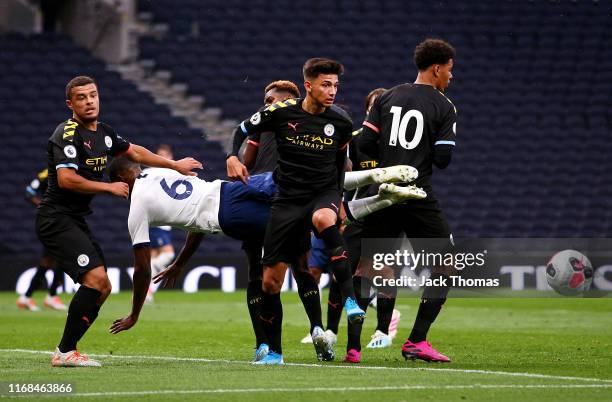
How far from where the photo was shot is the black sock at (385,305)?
8820 millimetres

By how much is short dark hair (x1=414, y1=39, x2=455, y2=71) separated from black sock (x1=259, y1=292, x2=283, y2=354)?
1.89 metres

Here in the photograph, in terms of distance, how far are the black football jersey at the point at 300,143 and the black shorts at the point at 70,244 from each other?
1258mm

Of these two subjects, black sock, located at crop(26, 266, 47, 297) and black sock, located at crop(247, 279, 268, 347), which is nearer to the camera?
black sock, located at crop(247, 279, 268, 347)

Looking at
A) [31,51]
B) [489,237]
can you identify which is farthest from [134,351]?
[31,51]

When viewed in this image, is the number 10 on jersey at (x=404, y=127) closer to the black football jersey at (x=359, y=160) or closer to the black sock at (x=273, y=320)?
the black football jersey at (x=359, y=160)

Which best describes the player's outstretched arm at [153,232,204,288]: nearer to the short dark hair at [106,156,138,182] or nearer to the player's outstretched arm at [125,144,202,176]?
the player's outstretched arm at [125,144,202,176]

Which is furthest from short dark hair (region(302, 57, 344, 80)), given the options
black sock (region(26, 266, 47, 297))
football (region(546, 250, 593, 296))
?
black sock (region(26, 266, 47, 297))

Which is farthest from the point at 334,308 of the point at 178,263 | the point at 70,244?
the point at 70,244

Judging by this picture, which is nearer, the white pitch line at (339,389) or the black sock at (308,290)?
the white pitch line at (339,389)

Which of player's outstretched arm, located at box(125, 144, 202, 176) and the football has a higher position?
player's outstretched arm, located at box(125, 144, 202, 176)

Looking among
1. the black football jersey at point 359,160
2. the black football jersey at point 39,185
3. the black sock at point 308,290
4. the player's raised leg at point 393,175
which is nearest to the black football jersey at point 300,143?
the player's raised leg at point 393,175

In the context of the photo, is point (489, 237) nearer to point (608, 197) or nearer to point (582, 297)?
point (608, 197)

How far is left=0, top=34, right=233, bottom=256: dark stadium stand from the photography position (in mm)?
20750

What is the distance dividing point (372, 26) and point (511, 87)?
3.16 meters
